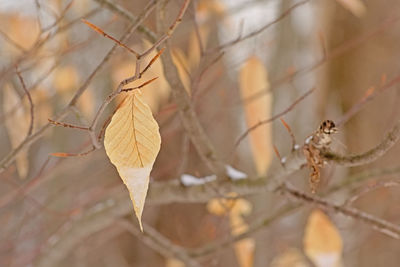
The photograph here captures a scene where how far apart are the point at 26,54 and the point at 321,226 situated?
0.58 meters

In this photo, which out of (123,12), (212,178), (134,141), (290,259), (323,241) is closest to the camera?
(134,141)

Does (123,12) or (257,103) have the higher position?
(123,12)

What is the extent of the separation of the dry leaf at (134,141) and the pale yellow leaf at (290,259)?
148 centimetres

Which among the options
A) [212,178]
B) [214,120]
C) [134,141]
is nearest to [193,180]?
[212,178]

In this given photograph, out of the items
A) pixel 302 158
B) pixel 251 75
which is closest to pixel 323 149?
pixel 302 158

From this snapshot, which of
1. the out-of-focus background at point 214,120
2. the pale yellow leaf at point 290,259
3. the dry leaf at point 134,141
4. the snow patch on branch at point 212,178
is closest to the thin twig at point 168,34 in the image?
the dry leaf at point 134,141

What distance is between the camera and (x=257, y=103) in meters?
1.05

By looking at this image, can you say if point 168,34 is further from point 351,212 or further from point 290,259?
point 290,259

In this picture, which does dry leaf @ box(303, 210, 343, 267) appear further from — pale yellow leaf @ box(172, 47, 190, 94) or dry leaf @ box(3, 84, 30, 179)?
dry leaf @ box(3, 84, 30, 179)

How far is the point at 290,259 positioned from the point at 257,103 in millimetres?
1132

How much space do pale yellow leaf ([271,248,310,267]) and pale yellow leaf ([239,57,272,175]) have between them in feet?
3.12

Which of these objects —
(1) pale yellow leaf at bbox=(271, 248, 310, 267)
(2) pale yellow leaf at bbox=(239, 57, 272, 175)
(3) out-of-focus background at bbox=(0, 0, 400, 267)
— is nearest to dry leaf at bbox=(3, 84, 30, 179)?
(3) out-of-focus background at bbox=(0, 0, 400, 267)

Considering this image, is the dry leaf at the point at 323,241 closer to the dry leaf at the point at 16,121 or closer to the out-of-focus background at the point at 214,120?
the out-of-focus background at the point at 214,120

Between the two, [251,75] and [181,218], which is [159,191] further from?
[181,218]
